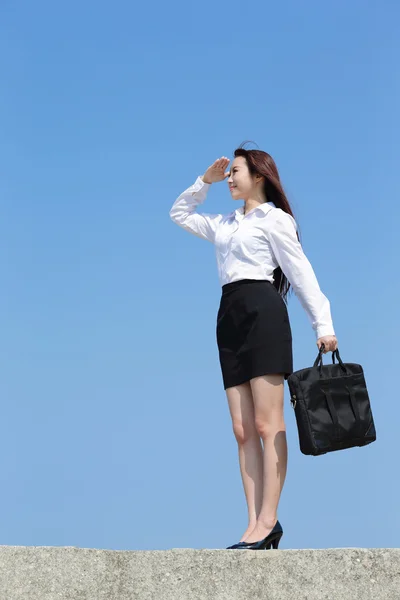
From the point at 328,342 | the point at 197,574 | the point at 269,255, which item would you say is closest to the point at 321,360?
the point at 328,342

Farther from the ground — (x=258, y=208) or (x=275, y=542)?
(x=258, y=208)

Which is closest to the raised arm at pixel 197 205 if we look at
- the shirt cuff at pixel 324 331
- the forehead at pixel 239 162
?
the forehead at pixel 239 162

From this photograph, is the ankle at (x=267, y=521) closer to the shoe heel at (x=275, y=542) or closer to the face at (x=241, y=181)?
the shoe heel at (x=275, y=542)

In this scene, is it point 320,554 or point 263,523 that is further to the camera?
point 263,523

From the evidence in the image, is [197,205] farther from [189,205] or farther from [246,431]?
[246,431]

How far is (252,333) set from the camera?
5223 mm

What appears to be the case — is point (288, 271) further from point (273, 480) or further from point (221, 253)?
point (273, 480)

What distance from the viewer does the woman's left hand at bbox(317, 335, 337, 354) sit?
5.12 meters

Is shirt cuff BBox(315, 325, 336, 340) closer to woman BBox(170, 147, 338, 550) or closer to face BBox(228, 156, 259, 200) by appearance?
woman BBox(170, 147, 338, 550)

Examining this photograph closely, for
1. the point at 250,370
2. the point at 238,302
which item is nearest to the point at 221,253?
the point at 238,302

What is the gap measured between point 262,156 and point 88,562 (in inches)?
105

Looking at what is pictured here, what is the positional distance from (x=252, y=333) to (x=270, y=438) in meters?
0.62

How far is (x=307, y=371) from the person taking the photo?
16.5ft

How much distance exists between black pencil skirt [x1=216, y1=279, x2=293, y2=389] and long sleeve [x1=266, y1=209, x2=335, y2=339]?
15 cm
